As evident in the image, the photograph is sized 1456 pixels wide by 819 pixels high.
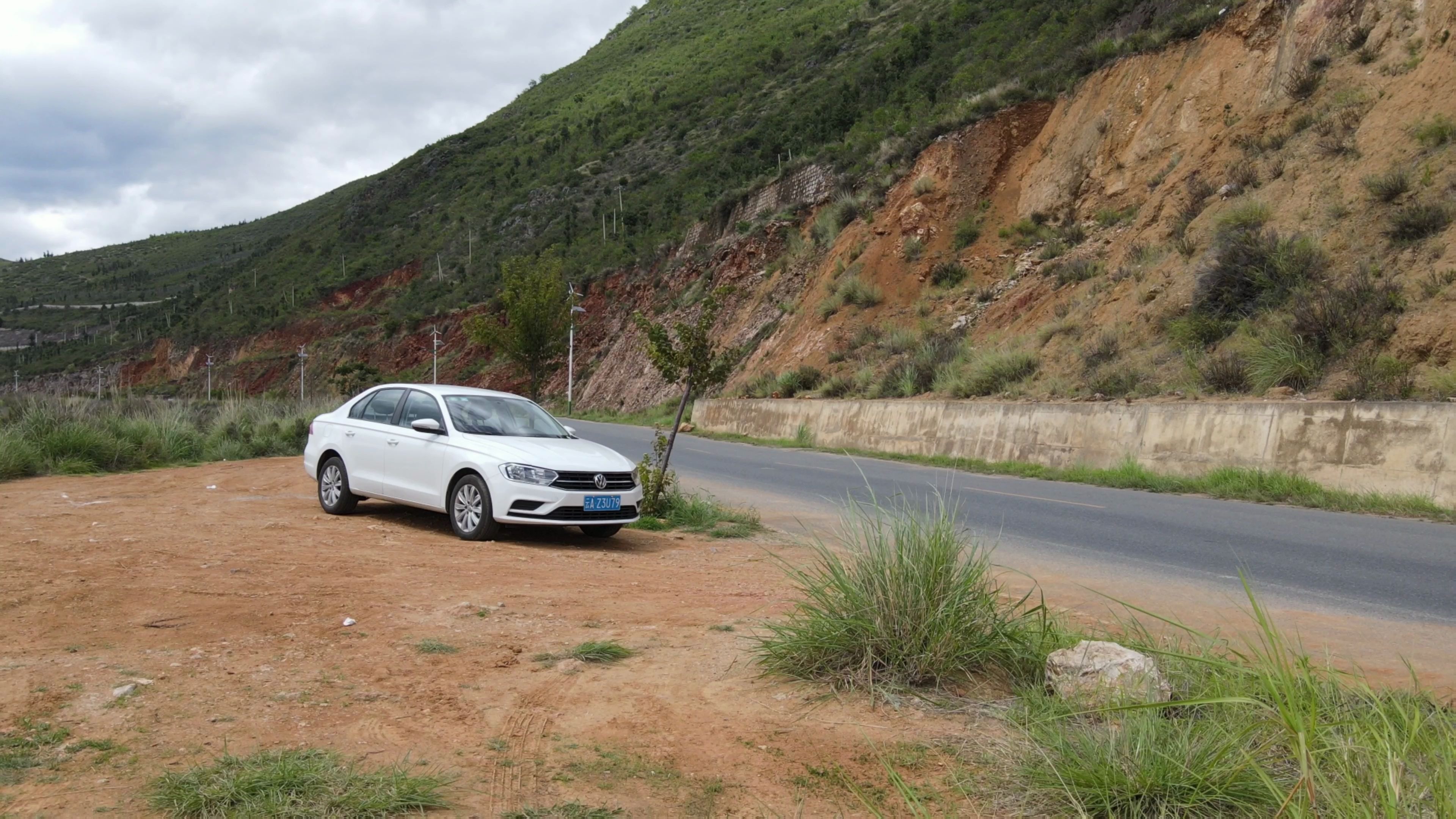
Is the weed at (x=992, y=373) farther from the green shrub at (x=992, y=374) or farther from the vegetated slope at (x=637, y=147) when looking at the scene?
the vegetated slope at (x=637, y=147)

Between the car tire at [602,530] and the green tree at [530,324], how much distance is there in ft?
128

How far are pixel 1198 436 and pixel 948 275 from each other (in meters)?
16.2

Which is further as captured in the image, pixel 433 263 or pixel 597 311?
pixel 433 263

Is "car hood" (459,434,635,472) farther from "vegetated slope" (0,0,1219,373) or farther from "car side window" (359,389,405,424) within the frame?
"vegetated slope" (0,0,1219,373)

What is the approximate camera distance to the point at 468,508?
9312 millimetres

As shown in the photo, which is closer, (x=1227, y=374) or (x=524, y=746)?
(x=524, y=746)

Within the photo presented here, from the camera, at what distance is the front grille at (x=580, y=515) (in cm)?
899

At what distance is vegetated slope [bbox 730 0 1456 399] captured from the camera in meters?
15.2

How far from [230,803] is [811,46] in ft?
231

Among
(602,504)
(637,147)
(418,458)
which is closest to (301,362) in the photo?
(637,147)

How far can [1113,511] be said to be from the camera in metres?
11.3

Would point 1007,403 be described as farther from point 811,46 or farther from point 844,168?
point 811,46

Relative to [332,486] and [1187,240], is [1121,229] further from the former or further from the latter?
[332,486]

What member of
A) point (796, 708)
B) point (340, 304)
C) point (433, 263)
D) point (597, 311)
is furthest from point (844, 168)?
point (340, 304)
